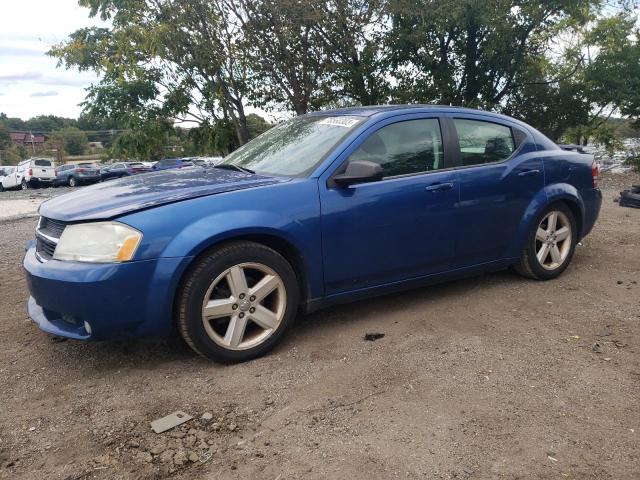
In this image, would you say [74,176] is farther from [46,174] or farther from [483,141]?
[483,141]

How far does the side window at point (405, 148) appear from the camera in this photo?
3.80m

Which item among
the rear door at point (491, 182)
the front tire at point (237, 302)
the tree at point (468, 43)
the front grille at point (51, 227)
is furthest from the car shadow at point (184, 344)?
the tree at point (468, 43)

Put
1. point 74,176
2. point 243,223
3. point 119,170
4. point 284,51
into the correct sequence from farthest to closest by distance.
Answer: point 119,170 → point 74,176 → point 284,51 → point 243,223

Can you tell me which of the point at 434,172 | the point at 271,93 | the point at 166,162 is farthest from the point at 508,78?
the point at 166,162

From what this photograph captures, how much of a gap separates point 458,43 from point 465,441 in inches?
592

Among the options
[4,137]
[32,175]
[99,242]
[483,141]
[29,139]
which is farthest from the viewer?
[29,139]

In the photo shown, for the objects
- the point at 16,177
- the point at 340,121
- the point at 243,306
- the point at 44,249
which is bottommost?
the point at 16,177

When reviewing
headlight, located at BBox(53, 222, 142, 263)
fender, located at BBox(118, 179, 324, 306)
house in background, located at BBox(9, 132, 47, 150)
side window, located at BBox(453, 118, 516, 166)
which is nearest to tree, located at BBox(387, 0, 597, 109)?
side window, located at BBox(453, 118, 516, 166)

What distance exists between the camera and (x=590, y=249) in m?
5.99

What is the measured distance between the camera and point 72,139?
98000 mm

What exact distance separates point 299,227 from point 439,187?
3.99 ft

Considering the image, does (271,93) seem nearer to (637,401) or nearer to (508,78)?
(508,78)


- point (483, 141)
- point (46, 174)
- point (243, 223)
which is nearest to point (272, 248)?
point (243, 223)

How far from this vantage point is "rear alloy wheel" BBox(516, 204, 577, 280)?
4.66 meters
